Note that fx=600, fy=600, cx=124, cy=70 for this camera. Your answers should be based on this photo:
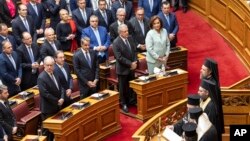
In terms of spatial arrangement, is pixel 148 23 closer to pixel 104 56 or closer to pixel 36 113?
pixel 104 56

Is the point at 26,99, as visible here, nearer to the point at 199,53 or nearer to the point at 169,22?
the point at 169,22

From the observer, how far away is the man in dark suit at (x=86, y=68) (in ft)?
30.2

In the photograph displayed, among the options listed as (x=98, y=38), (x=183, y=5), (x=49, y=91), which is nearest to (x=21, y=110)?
(x=49, y=91)

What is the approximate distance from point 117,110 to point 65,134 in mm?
1250

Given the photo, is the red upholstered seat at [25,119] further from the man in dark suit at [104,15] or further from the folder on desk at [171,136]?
the man in dark suit at [104,15]

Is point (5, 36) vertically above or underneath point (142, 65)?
above

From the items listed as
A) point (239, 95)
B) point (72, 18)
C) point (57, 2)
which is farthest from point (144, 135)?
point (57, 2)

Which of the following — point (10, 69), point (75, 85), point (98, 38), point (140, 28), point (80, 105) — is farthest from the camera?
point (140, 28)

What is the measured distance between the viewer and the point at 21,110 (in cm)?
878

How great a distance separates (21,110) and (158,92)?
2.19m

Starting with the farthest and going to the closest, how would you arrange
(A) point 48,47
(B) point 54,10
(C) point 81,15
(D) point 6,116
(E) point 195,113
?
1. (B) point 54,10
2. (C) point 81,15
3. (A) point 48,47
4. (D) point 6,116
5. (E) point 195,113

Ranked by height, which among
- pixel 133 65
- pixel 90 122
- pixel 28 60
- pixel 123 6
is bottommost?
pixel 90 122

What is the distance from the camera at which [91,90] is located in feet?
30.8

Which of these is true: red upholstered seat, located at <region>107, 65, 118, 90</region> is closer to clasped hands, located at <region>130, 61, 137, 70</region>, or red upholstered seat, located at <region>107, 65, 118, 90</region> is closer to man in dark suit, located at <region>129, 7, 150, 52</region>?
clasped hands, located at <region>130, 61, 137, 70</region>
